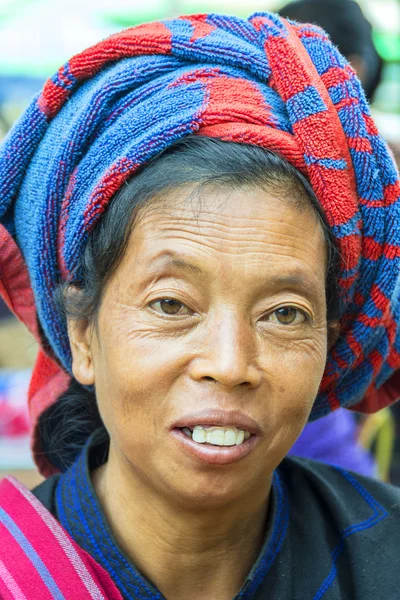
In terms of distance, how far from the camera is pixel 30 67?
637 cm

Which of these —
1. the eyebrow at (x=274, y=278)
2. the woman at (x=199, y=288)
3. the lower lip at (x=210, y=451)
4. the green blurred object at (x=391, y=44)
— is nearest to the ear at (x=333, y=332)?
the woman at (x=199, y=288)

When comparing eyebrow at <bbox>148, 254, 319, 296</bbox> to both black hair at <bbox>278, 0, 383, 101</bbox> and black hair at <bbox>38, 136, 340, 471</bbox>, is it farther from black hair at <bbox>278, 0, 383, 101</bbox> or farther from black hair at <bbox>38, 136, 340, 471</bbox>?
black hair at <bbox>278, 0, 383, 101</bbox>

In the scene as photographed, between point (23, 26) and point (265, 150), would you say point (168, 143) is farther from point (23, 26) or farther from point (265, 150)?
point (23, 26)

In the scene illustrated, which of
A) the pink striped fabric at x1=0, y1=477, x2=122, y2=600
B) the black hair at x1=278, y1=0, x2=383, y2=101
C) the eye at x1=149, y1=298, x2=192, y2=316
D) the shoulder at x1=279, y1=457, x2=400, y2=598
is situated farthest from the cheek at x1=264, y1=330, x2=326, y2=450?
the black hair at x1=278, y1=0, x2=383, y2=101

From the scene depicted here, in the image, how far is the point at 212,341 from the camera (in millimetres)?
1772

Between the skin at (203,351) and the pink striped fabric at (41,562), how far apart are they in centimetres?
22

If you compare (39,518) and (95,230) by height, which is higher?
(95,230)

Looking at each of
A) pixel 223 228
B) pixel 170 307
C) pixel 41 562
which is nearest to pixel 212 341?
pixel 170 307

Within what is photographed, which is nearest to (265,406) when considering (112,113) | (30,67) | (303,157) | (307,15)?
(303,157)

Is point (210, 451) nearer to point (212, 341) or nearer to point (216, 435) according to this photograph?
point (216, 435)

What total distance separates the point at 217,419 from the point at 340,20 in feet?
8.52

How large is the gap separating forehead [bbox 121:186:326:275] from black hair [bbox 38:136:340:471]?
2 centimetres

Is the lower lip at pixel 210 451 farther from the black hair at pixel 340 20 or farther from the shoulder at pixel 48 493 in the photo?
the black hair at pixel 340 20

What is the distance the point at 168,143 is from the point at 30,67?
490 centimetres
